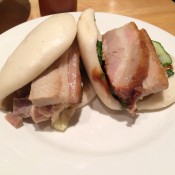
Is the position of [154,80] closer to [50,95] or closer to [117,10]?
[50,95]

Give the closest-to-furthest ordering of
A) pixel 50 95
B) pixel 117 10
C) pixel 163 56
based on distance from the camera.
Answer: pixel 50 95 → pixel 163 56 → pixel 117 10

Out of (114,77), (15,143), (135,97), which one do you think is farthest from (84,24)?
(15,143)

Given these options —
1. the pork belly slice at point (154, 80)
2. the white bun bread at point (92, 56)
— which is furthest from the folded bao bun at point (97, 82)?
the pork belly slice at point (154, 80)

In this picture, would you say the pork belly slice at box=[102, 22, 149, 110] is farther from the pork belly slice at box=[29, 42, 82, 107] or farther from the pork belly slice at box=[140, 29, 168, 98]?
the pork belly slice at box=[29, 42, 82, 107]

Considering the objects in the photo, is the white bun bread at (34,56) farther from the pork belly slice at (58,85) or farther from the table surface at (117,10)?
the table surface at (117,10)

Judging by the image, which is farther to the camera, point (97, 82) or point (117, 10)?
point (117, 10)

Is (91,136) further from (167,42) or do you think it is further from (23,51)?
(167,42)

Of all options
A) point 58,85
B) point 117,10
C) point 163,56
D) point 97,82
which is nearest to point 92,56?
point 97,82

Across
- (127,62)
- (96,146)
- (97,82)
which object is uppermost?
(127,62)
